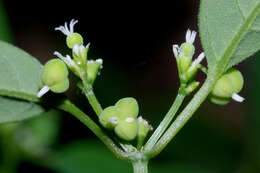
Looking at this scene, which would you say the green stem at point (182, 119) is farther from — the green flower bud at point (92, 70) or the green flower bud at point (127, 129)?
the green flower bud at point (92, 70)

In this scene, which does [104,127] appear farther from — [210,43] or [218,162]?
[218,162]

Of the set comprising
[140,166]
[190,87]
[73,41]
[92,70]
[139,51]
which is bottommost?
[139,51]

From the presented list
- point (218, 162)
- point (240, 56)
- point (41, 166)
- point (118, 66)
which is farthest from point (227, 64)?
point (118, 66)

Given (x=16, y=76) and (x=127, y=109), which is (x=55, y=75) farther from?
(x=16, y=76)

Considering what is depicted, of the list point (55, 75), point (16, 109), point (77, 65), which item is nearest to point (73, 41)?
point (77, 65)

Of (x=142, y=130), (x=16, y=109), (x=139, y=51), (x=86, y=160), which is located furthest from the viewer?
(x=139, y=51)

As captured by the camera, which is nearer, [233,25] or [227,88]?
[227,88]
